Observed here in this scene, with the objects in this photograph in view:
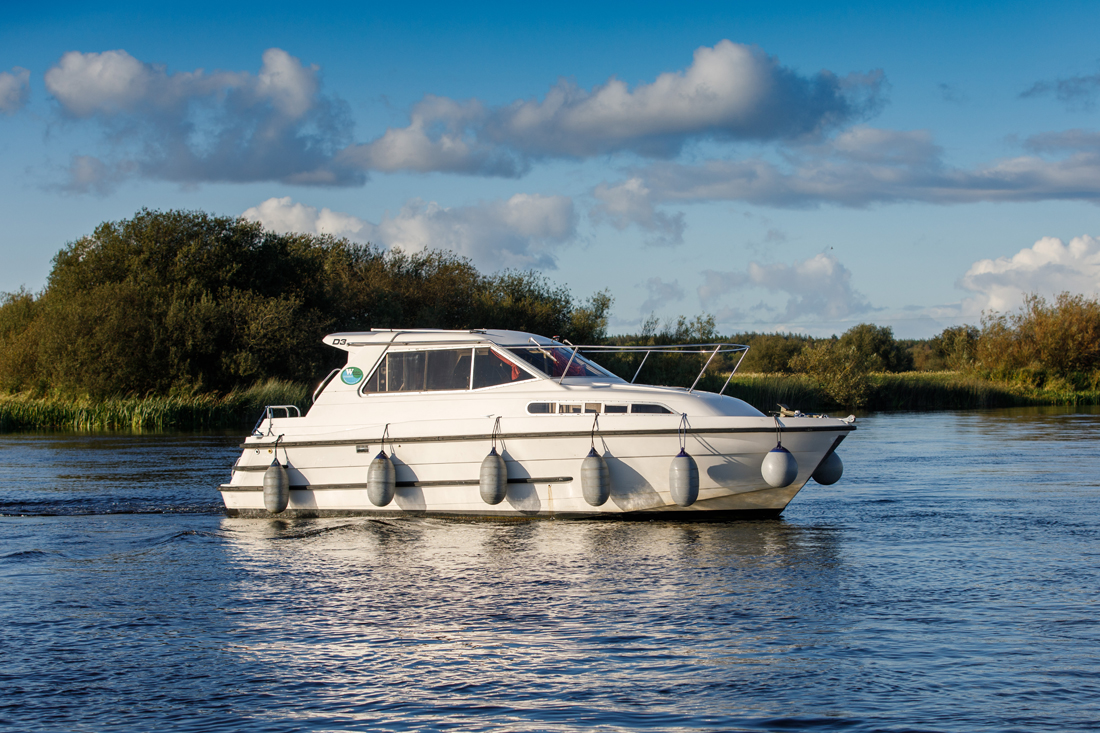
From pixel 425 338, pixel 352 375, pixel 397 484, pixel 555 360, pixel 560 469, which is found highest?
pixel 425 338

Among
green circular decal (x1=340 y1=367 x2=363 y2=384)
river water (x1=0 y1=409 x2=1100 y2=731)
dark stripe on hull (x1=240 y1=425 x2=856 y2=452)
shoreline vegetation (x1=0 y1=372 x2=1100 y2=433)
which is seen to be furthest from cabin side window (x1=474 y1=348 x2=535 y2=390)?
shoreline vegetation (x1=0 y1=372 x2=1100 y2=433)

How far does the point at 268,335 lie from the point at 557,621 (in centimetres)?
3468

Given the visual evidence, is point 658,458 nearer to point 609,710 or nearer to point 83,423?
point 609,710

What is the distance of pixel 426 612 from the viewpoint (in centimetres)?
816

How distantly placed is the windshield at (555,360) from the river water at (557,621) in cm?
216

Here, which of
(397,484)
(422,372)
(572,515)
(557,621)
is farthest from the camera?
(422,372)

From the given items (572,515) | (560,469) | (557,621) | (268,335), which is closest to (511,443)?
(560,469)

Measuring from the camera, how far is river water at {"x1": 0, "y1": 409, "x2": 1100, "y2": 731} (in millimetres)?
5934

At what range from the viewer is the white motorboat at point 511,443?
11.5 meters

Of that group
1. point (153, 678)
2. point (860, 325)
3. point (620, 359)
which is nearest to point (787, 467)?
point (153, 678)

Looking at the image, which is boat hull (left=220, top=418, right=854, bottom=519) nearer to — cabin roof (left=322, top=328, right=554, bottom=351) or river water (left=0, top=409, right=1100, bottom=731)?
river water (left=0, top=409, right=1100, bottom=731)

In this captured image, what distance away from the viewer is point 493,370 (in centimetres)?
1270

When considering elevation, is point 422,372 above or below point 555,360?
below

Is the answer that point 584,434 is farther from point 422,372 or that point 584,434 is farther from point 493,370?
point 422,372
